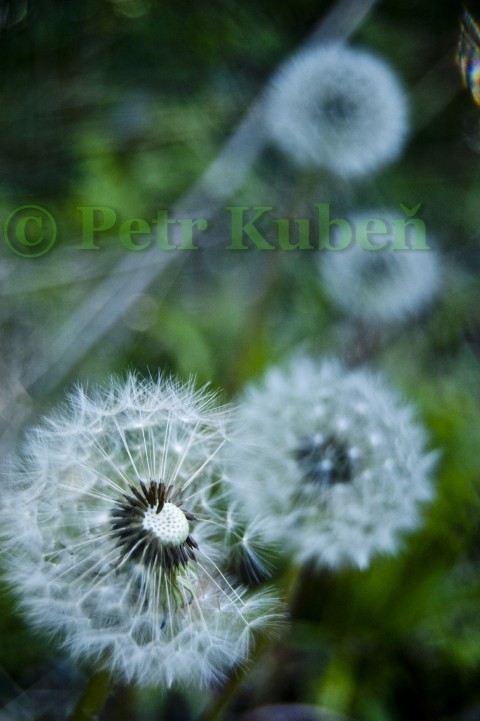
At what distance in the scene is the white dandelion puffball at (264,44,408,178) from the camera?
3158 mm

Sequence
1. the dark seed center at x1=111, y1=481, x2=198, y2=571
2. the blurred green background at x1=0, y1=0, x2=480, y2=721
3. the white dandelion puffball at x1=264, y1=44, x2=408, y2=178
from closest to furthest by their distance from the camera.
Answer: the dark seed center at x1=111, y1=481, x2=198, y2=571, the blurred green background at x1=0, y1=0, x2=480, y2=721, the white dandelion puffball at x1=264, y1=44, x2=408, y2=178

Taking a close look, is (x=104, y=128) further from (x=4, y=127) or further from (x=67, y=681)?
(x=67, y=681)

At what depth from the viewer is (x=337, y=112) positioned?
315cm

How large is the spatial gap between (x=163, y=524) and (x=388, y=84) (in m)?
2.56

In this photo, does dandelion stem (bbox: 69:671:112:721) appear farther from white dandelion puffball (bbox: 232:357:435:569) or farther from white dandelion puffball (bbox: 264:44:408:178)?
white dandelion puffball (bbox: 264:44:408:178)

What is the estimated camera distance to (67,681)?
2.43 m

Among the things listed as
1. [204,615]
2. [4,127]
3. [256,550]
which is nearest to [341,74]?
[4,127]

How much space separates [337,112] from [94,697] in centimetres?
253

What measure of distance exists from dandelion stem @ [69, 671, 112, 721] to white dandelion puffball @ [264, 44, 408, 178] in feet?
7.71

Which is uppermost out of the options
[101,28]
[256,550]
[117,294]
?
[101,28]

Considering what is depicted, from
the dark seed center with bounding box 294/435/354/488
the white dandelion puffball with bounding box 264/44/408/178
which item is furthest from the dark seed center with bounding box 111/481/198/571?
the white dandelion puffball with bounding box 264/44/408/178

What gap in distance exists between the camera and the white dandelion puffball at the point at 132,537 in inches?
56.3

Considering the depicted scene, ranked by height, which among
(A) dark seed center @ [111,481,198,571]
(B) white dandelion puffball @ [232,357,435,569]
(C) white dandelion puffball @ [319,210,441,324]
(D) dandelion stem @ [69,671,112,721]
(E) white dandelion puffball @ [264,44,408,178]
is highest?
(E) white dandelion puffball @ [264,44,408,178]

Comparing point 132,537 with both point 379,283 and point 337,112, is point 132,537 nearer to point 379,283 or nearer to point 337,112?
point 379,283
